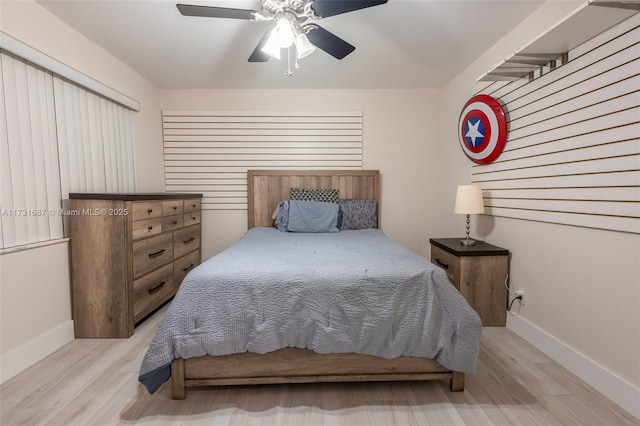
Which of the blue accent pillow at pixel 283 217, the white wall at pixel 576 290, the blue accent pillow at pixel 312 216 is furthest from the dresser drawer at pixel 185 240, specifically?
the white wall at pixel 576 290

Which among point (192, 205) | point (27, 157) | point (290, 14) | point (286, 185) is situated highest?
point (290, 14)

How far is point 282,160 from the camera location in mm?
3652

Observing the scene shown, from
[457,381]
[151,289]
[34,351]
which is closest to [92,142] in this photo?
[151,289]

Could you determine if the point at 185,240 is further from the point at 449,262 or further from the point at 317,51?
the point at 449,262

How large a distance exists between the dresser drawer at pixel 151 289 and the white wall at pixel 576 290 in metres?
3.00

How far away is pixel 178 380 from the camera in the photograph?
1.54 meters

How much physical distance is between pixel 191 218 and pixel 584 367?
3.52 metres

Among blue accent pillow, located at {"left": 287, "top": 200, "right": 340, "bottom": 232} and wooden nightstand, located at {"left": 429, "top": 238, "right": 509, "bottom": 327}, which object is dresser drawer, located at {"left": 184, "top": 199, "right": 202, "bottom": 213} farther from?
wooden nightstand, located at {"left": 429, "top": 238, "right": 509, "bottom": 327}

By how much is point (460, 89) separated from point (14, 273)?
4029mm

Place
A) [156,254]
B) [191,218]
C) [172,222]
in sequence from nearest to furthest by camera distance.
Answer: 1. [156,254]
2. [172,222]
3. [191,218]

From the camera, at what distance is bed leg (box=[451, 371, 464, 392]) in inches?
62.8

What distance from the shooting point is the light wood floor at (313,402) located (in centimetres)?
142

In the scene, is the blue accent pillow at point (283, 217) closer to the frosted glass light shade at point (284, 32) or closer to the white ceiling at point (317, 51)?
the white ceiling at point (317, 51)

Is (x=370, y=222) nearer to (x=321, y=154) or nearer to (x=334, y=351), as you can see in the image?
(x=321, y=154)
